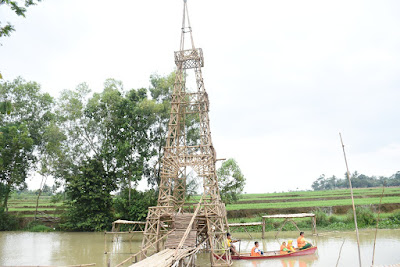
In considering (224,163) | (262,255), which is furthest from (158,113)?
(262,255)

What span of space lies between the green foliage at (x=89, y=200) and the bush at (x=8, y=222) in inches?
208

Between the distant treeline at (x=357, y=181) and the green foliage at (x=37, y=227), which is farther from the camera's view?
the distant treeline at (x=357, y=181)

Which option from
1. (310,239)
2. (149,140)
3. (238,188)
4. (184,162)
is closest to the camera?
(184,162)

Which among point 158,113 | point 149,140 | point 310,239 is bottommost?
point 310,239

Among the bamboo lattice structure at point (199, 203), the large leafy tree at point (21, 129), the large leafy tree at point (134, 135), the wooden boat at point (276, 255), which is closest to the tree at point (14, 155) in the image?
the large leafy tree at point (21, 129)

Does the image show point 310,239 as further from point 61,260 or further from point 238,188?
point 61,260

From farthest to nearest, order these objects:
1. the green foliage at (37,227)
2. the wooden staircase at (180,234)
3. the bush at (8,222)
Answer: the bush at (8,222) < the green foliage at (37,227) < the wooden staircase at (180,234)

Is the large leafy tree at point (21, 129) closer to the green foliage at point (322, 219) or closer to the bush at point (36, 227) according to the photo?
the bush at point (36, 227)

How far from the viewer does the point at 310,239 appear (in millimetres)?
18625

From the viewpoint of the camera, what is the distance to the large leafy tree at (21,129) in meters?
26.2

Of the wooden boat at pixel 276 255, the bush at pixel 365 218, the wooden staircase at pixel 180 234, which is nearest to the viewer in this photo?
the wooden staircase at pixel 180 234

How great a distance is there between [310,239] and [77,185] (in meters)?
18.9

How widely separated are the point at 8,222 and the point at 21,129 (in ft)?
29.1

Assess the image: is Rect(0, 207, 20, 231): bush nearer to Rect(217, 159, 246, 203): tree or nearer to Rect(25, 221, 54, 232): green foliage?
Rect(25, 221, 54, 232): green foliage
